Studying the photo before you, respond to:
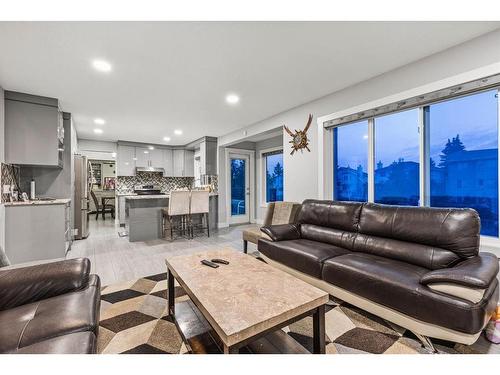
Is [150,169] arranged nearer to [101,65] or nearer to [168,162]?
[168,162]

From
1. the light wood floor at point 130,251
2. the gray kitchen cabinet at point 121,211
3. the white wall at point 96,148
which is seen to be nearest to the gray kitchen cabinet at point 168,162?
the white wall at point 96,148

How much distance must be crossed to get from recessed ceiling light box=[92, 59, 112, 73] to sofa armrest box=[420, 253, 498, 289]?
3501 millimetres

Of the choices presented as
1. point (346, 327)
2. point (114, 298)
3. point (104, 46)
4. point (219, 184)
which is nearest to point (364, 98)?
point (346, 327)

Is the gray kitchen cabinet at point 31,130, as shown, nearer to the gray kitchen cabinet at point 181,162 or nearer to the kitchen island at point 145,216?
the kitchen island at point 145,216

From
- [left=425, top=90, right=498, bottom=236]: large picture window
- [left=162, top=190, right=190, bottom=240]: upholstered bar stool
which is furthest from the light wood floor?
[left=425, top=90, right=498, bottom=236]: large picture window

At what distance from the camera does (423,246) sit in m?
2.05

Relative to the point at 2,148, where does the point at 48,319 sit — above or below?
below

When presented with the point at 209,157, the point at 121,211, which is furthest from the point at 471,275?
the point at 121,211

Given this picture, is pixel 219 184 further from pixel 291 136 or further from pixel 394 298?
pixel 394 298

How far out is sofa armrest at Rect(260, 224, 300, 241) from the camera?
2.97 meters

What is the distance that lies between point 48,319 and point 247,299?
1029mm

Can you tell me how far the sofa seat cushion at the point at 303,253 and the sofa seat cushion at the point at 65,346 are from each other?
182cm

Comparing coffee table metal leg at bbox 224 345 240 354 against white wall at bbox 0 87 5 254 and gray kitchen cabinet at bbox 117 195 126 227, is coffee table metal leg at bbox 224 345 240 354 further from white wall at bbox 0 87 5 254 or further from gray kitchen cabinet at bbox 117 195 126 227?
gray kitchen cabinet at bbox 117 195 126 227

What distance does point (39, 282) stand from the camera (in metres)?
1.45
